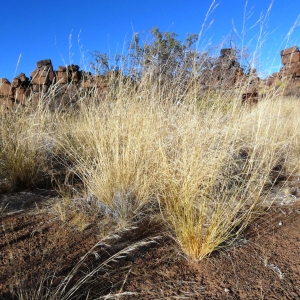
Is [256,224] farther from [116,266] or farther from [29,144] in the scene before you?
[29,144]

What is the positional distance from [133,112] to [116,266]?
Answer: 1.52 metres

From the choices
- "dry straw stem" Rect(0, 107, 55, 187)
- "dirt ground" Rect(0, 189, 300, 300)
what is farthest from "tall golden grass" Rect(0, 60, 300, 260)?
"dirt ground" Rect(0, 189, 300, 300)

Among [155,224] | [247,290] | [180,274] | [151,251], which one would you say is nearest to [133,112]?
[155,224]

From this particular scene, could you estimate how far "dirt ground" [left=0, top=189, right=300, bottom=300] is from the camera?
1.35m

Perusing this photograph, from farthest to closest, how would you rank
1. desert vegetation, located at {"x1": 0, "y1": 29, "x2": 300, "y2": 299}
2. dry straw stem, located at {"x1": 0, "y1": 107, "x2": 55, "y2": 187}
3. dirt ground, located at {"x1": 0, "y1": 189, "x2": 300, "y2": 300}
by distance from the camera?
1. dry straw stem, located at {"x1": 0, "y1": 107, "x2": 55, "y2": 187}
2. desert vegetation, located at {"x1": 0, "y1": 29, "x2": 300, "y2": 299}
3. dirt ground, located at {"x1": 0, "y1": 189, "x2": 300, "y2": 300}

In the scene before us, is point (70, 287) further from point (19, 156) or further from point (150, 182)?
point (19, 156)

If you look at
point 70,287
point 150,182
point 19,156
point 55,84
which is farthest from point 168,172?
point 55,84

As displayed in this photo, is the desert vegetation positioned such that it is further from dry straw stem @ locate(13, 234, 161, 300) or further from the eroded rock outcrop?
the eroded rock outcrop

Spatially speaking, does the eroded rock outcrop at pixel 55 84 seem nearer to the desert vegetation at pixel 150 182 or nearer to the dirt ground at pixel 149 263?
the desert vegetation at pixel 150 182

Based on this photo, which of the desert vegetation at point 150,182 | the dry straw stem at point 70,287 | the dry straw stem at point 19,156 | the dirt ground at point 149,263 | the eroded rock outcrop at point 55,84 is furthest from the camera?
the eroded rock outcrop at point 55,84

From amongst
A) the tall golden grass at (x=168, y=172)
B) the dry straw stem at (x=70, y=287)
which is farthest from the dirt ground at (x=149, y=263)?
the tall golden grass at (x=168, y=172)

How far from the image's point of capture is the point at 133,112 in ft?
8.71

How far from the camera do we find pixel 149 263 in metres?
1.54

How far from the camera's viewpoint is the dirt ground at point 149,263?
135 cm
